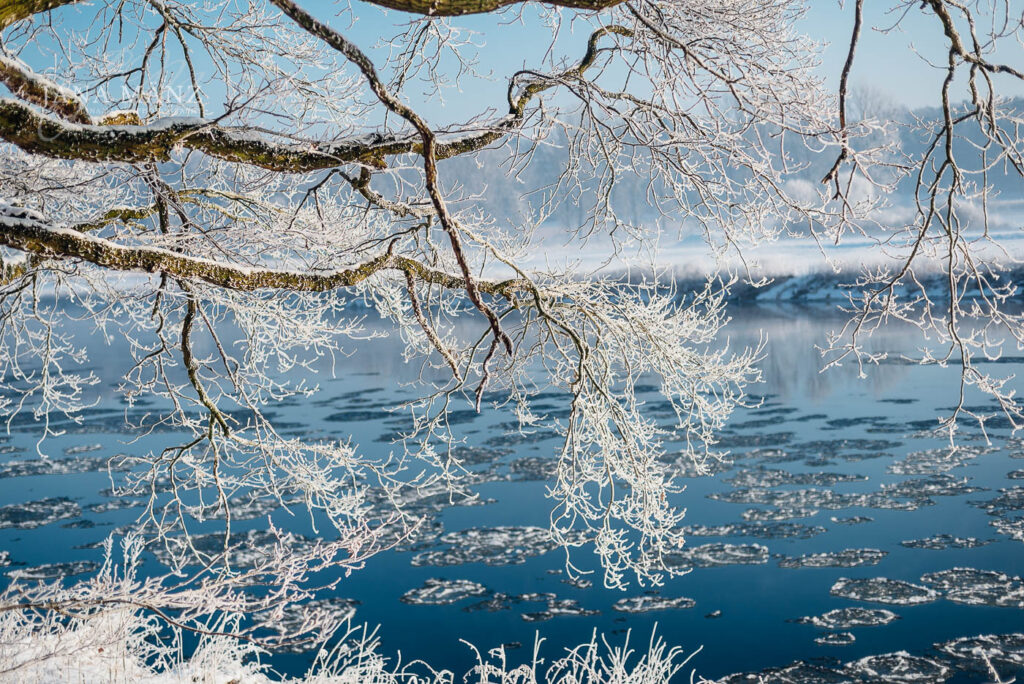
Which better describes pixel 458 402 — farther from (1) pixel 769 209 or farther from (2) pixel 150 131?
(2) pixel 150 131

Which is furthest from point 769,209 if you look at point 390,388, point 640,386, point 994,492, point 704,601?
point 390,388

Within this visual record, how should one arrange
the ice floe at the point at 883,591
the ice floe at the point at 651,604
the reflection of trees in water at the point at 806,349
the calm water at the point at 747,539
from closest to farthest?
1. the calm water at the point at 747,539
2. the ice floe at the point at 883,591
3. the ice floe at the point at 651,604
4. the reflection of trees in water at the point at 806,349

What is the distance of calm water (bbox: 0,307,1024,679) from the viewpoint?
30.1 ft

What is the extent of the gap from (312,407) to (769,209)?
16.8 m

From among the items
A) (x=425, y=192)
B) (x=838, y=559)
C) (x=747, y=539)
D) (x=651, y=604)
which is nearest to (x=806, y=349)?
(x=747, y=539)

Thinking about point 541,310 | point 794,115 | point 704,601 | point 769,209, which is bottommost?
point 704,601

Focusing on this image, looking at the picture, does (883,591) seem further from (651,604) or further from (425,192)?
(425,192)

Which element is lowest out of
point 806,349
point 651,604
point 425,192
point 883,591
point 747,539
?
point 651,604

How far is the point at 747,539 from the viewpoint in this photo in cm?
1148

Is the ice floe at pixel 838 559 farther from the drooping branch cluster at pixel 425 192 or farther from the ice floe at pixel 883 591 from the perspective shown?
the drooping branch cluster at pixel 425 192

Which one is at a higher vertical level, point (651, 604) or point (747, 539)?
point (747, 539)

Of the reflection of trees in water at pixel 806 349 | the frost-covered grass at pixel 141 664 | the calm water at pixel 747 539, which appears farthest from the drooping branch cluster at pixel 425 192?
the reflection of trees in water at pixel 806 349

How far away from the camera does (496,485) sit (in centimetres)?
1423

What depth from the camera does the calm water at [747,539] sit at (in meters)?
9.19
